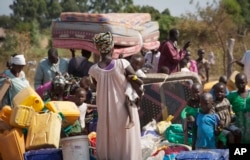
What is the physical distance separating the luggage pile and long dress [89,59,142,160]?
583 mm

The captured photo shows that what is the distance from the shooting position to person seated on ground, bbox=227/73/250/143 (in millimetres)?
8273

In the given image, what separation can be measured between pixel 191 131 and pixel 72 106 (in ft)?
5.21

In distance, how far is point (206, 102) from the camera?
788 centimetres

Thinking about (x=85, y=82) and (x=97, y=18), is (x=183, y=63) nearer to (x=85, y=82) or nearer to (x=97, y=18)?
(x=97, y=18)

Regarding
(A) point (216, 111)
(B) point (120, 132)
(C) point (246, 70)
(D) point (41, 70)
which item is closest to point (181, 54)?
(C) point (246, 70)

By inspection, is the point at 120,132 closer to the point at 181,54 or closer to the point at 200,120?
the point at 200,120

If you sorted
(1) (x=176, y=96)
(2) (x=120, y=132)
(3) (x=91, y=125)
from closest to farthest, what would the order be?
1. (2) (x=120, y=132)
2. (3) (x=91, y=125)
3. (1) (x=176, y=96)

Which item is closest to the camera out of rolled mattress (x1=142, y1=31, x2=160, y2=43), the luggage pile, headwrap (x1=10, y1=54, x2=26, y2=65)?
the luggage pile

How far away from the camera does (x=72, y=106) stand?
833cm

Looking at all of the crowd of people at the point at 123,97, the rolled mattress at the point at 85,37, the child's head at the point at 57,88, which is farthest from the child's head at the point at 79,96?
the rolled mattress at the point at 85,37

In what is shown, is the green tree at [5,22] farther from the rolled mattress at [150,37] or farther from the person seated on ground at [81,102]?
the person seated on ground at [81,102]

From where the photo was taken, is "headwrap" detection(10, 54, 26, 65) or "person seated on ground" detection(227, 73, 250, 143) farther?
"headwrap" detection(10, 54, 26, 65)

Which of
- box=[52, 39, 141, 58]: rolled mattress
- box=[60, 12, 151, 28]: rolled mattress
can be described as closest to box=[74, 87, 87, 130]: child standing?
box=[52, 39, 141, 58]: rolled mattress

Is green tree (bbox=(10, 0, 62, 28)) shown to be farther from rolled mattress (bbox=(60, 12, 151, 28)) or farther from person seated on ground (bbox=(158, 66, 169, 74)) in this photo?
person seated on ground (bbox=(158, 66, 169, 74))
